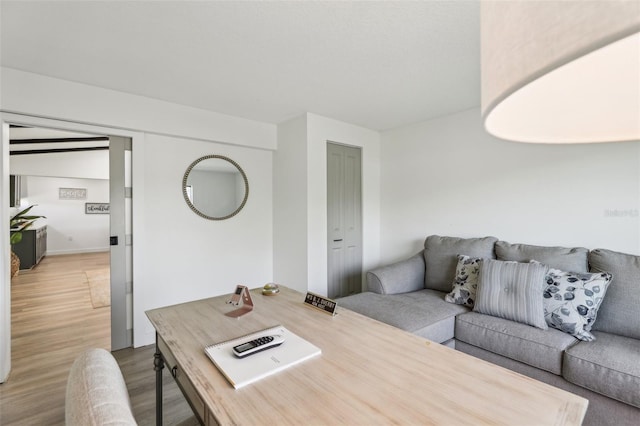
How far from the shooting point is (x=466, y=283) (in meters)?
2.45

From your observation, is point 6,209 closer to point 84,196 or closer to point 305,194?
point 305,194

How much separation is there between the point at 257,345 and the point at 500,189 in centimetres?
277

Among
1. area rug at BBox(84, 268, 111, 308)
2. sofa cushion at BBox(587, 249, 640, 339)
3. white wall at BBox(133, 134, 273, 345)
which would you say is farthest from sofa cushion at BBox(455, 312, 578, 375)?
area rug at BBox(84, 268, 111, 308)

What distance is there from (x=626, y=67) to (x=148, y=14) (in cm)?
203

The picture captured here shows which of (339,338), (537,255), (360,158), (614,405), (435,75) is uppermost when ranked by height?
(435,75)

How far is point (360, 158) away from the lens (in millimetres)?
3797

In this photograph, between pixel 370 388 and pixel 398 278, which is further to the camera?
pixel 398 278

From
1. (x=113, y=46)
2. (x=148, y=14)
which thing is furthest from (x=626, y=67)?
(x=113, y=46)

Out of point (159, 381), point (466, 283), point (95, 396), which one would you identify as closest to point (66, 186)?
point (159, 381)

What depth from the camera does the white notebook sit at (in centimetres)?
95

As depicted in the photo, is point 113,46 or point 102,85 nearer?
point 113,46

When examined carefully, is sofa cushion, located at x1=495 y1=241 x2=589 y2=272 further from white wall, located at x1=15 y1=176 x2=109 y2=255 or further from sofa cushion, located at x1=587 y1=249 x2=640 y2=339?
white wall, located at x1=15 y1=176 x2=109 y2=255

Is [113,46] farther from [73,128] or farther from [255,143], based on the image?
[255,143]

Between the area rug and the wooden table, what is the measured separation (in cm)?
361
